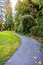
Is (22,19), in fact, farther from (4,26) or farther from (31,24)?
(4,26)

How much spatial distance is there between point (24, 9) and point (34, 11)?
320 centimetres

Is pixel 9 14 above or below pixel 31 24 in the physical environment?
below

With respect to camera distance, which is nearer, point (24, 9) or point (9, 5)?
point (24, 9)

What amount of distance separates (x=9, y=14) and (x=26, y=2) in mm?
22677

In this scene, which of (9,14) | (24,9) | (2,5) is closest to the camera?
(24,9)

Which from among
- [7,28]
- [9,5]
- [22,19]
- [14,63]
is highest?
[14,63]

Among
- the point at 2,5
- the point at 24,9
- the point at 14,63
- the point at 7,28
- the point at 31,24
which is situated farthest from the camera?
the point at 2,5

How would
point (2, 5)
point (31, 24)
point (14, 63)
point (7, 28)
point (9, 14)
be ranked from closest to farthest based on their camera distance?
point (14, 63)
point (31, 24)
point (7, 28)
point (9, 14)
point (2, 5)

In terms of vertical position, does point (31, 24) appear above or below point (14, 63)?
below

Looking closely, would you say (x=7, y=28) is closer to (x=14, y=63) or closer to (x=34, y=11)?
(x=34, y=11)

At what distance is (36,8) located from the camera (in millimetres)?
27266

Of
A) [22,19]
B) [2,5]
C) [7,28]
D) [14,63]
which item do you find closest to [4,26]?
[7,28]

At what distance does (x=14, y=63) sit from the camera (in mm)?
8570

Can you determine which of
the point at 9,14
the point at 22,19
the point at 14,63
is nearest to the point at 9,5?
the point at 9,14
